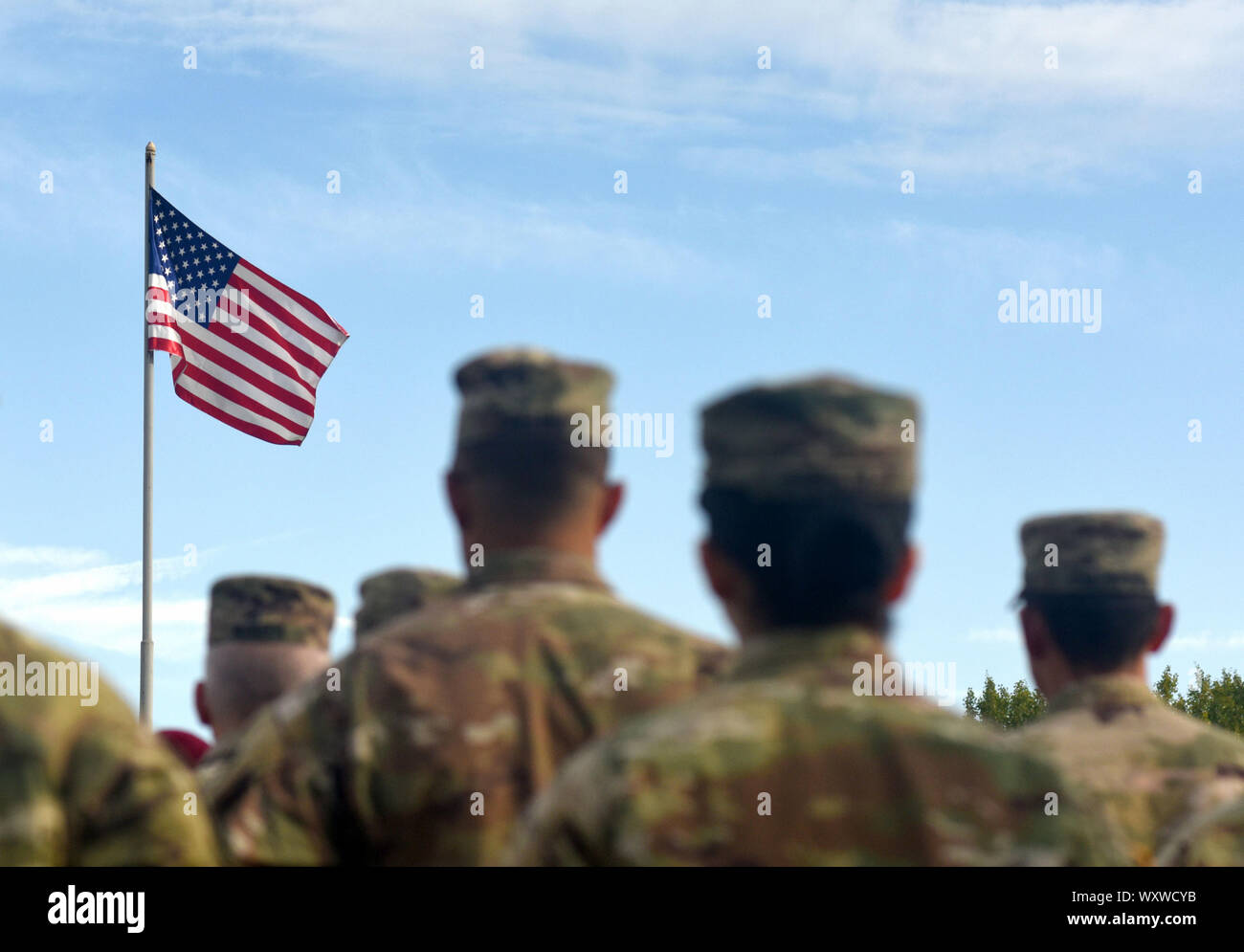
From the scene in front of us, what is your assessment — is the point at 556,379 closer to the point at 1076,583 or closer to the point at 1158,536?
the point at 1076,583

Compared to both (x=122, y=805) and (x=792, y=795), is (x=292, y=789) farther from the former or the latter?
(x=792, y=795)

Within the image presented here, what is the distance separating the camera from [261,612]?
627cm

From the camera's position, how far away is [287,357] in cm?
1438

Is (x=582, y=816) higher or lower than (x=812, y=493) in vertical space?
lower

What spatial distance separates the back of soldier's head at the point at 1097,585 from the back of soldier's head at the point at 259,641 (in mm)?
2766

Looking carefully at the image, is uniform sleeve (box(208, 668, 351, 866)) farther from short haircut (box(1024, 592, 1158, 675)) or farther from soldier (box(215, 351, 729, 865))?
short haircut (box(1024, 592, 1158, 675))

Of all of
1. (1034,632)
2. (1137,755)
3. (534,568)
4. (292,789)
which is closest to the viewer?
(292,789)

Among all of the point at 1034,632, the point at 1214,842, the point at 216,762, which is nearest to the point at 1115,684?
the point at 1034,632

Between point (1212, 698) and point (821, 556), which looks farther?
point (1212, 698)

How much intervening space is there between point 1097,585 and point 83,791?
3805 millimetres

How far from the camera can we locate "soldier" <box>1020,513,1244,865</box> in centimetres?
529

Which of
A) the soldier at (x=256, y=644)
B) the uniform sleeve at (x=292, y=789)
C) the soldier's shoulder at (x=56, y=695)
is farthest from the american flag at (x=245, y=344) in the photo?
the soldier's shoulder at (x=56, y=695)

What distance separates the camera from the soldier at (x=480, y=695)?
3.73 metres

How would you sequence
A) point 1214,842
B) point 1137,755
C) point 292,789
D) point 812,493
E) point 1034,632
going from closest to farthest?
point 812,493, point 292,789, point 1214,842, point 1137,755, point 1034,632
